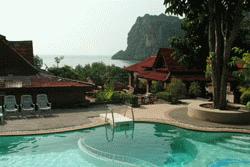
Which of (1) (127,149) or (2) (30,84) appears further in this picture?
(2) (30,84)

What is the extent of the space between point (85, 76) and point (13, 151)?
3581cm

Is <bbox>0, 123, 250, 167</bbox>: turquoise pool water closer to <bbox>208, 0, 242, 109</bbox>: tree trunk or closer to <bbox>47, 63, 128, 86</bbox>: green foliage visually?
<bbox>208, 0, 242, 109</bbox>: tree trunk

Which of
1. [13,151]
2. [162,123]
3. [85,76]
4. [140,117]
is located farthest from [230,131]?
[85,76]

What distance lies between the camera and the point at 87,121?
2139cm

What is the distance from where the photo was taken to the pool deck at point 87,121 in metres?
19.4

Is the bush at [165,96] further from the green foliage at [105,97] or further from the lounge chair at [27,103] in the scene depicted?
the lounge chair at [27,103]

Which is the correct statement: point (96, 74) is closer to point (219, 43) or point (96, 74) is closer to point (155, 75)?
point (155, 75)

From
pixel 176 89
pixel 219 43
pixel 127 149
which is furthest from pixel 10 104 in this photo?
pixel 219 43

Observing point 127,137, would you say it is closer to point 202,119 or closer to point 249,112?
point 202,119

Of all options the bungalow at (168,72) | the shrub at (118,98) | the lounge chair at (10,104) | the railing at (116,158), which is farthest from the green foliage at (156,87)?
the railing at (116,158)

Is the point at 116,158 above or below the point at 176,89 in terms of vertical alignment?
below

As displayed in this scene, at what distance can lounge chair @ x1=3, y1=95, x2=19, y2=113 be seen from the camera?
74.8 feet

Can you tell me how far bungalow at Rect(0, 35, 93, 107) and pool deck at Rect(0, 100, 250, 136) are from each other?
55.5 inches

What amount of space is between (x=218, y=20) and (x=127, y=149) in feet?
40.8
